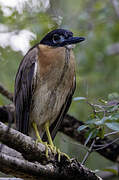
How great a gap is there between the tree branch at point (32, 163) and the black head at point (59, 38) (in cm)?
159

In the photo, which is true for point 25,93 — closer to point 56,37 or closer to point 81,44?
point 56,37

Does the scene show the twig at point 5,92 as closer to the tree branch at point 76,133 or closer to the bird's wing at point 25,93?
the tree branch at point 76,133

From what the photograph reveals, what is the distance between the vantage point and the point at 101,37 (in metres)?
7.35

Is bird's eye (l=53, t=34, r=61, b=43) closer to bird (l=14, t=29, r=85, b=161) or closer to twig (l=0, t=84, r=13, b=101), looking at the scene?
bird (l=14, t=29, r=85, b=161)

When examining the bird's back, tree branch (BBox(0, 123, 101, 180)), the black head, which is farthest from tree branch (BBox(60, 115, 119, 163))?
tree branch (BBox(0, 123, 101, 180))

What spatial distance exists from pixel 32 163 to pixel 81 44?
395cm

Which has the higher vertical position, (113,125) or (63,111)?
(113,125)

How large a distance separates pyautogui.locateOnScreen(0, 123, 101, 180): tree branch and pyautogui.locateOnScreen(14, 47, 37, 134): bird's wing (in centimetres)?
93

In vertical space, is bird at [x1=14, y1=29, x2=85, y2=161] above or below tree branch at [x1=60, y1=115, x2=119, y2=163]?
above

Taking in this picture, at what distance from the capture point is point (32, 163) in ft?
9.50

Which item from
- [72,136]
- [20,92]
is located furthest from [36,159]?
[72,136]

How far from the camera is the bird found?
13.5 feet

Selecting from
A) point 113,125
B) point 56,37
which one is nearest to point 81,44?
point 56,37

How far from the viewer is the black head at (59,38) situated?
4266 mm
